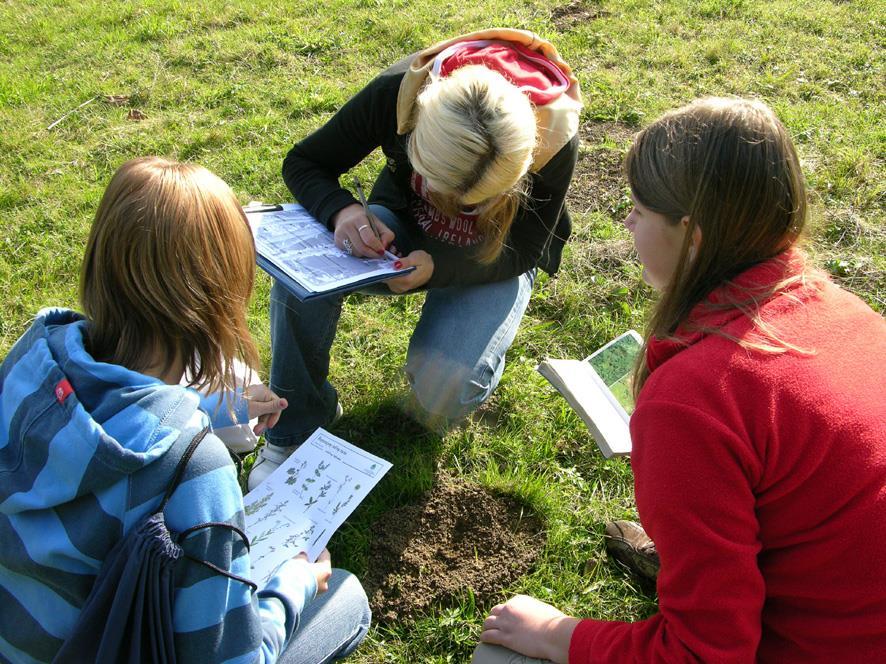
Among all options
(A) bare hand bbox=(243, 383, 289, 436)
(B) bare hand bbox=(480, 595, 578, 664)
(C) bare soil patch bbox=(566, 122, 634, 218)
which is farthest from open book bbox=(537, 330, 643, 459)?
(C) bare soil patch bbox=(566, 122, 634, 218)

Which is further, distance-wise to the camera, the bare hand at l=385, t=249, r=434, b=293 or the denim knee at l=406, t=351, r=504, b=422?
the denim knee at l=406, t=351, r=504, b=422

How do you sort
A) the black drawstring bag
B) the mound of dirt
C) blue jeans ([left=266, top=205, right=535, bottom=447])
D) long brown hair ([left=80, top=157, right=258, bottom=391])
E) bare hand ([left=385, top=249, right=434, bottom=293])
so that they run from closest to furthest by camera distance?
the black drawstring bag, long brown hair ([left=80, top=157, right=258, bottom=391]), the mound of dirt, bare hand ([left=385, top=249, right=434, bottom=293]), blue jeans ([left=266, top=205, right=535, bottom=447])

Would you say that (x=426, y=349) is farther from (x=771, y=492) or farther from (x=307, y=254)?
(x=771, y=492)

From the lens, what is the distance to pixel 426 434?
281 centimetres

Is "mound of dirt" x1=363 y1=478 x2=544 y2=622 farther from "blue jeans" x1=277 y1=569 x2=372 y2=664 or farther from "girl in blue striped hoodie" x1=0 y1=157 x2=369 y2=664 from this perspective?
"girl in blue striped hoodie" x1=0 y1=157 x2=369 y2=664

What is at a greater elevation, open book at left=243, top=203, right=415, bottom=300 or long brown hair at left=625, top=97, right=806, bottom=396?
long brown hair at left=625, top=97, right=806, bottom=396

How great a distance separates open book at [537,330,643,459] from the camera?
7.62 ft

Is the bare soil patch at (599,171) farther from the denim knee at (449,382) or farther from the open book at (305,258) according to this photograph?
the open book at (305,258)

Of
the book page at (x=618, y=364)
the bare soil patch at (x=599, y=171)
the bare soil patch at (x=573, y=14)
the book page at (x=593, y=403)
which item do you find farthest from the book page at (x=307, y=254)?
the bare soil patch at (x=573, y=14)

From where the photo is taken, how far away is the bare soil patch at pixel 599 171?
397 centimetres

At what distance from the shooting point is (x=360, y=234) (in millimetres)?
2518

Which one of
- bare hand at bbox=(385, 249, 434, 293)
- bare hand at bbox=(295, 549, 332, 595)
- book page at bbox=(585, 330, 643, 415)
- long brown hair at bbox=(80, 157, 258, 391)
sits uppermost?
long brown hair at bbox=(80, 157, 258, 391)

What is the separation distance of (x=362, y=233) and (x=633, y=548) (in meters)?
1.36

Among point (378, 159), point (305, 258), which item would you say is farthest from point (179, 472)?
point (378, 159)
